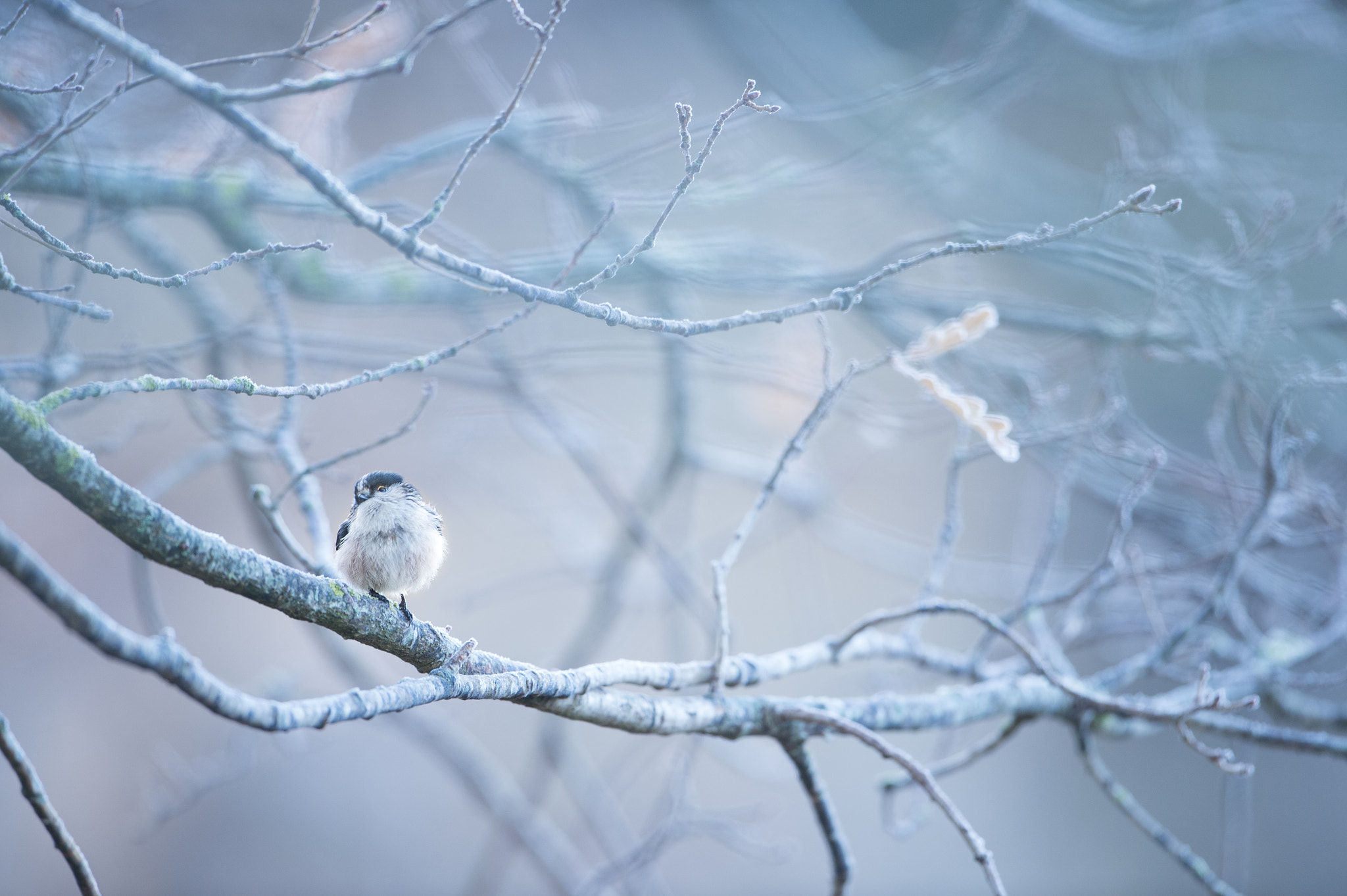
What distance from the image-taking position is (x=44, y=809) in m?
1.16

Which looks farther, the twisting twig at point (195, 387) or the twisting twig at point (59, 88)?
the twisting twig at point (59, 88)

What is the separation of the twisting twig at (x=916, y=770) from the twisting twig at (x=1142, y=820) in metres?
0.64

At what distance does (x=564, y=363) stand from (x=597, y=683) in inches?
122

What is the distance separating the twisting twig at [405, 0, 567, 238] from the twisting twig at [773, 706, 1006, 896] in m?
1.13

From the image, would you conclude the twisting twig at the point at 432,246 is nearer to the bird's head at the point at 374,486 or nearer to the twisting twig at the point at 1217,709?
the bird's head at the point at 374,486

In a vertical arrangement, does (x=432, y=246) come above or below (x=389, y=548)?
above

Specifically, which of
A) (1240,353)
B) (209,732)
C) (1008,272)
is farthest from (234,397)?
(1008,272)

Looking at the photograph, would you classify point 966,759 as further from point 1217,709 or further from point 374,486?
point 374,486

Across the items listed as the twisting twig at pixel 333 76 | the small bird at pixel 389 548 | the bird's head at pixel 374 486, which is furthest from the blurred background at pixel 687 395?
the twisting twig at pixel 333 76

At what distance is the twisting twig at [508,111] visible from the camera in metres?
1.23

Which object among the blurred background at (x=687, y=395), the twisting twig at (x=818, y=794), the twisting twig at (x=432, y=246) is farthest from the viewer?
the blurred background at (x=687, y=395)

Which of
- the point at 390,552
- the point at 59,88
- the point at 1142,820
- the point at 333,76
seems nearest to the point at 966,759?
the point at 1142,820

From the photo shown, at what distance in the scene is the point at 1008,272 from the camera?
6.88 m

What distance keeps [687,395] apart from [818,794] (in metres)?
1.79
